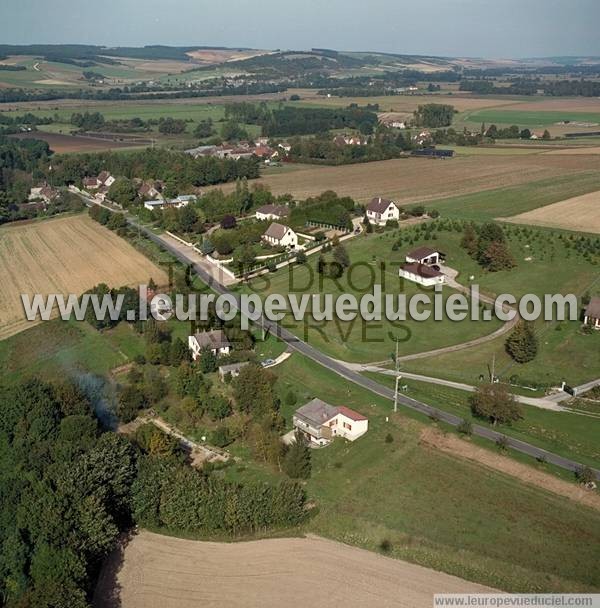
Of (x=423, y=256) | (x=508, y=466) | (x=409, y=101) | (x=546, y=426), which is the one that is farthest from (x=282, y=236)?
(x=409, y=101)

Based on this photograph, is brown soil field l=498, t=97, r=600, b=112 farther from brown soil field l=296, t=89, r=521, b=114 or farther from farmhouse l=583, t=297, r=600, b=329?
farmhouse l=583, t=297, r=600, b=329

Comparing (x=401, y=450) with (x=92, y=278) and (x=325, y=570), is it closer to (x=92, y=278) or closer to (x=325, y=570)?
(x=325, y=570)

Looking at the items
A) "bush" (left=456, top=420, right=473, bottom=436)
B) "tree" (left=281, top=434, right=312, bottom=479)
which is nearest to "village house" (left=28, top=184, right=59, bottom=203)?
"tree" (left=281, top=434, right=312, bottom=479)

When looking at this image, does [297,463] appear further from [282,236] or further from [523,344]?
[282,236]

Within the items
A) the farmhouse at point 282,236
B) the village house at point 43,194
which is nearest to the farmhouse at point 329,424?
the farmhouse at point 282,236

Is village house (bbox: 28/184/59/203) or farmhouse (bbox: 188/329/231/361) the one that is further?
village house (bbox: 28/184/59/203)

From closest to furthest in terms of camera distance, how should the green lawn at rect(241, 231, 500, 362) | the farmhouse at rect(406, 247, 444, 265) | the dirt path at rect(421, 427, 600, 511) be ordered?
the dirt path at rect(421, 427, 600, 511)
the green lawn at rect(241, 231, 500, 362)
the farmhouse at rect(406, 247, 444, 265)
